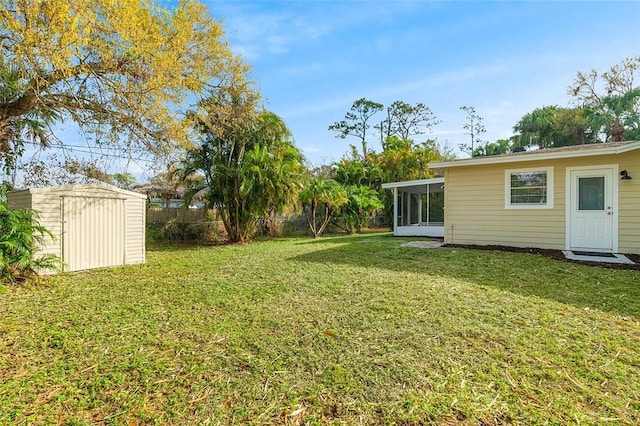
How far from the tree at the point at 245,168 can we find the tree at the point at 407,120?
18.2 m

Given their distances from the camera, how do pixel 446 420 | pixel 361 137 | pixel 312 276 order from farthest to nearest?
pixel 361 137
pixel 312 276
pixel 446 420

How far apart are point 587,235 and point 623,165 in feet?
5.31

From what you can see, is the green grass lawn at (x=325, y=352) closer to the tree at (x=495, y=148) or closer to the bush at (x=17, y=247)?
the bush at (x=17, y=247)

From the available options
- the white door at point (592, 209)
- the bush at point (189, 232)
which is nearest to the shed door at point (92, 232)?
the bush at point (189, 232)

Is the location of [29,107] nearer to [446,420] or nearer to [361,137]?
[446,420]

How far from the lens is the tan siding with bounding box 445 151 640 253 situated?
7102mm

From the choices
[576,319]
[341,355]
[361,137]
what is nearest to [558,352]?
[576,319]

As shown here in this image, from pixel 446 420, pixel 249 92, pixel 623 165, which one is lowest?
pixel 446 420

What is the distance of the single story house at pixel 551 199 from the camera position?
7.14 meters

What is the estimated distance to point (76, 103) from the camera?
6184 mm

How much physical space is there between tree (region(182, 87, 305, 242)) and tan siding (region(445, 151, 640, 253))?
4.97 m

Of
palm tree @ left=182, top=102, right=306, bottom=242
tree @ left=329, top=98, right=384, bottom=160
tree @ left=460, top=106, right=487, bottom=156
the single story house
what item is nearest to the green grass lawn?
the single story house

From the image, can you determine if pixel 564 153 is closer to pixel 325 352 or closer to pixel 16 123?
pixel 325 352

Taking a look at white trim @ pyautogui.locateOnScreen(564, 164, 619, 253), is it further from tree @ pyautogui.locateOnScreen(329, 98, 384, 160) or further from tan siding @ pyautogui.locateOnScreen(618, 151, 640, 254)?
tree @ pyautogui.locateOnScreen(329, 98, 384, 160)
